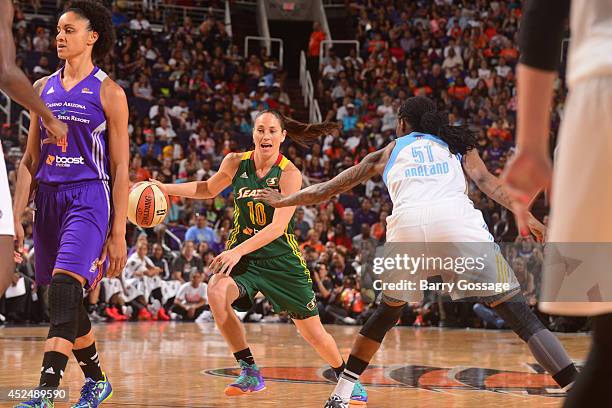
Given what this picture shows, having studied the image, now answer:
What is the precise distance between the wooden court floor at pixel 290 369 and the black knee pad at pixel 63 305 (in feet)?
3.84

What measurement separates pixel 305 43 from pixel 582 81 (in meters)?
24.3

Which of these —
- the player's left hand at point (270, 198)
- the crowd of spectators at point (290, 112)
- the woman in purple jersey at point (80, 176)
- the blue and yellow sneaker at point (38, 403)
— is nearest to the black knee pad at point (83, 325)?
the woman in purple jersey at point (80, 176)

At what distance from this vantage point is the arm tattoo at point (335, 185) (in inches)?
195

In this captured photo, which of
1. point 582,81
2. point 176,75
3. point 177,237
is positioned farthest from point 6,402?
point 176,75

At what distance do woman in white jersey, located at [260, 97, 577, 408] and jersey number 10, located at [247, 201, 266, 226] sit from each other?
3.78 ft

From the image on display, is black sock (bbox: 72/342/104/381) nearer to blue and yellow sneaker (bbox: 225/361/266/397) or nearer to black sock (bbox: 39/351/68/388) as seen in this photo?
black sock (bbox: 39/351/68/388)

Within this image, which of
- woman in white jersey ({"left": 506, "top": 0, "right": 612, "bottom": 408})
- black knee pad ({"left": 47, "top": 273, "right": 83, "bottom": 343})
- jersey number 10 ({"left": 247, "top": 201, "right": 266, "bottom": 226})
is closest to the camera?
woman in white jersey ({"left": 506, "top": 0, "right": 612, "bottom": 408})

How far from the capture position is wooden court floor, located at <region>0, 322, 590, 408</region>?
6348 mm

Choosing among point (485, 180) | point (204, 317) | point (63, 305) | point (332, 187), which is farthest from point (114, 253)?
point (204, 317)

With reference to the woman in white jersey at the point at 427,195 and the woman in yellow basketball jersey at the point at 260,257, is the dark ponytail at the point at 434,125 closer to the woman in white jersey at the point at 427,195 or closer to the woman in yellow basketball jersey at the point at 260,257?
Answer: the woman in white jersey at the point at 427,195

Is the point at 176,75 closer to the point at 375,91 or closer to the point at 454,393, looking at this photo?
the point at 375,91

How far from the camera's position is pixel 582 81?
2.17 metres

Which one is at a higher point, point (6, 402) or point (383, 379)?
point (6, 402)

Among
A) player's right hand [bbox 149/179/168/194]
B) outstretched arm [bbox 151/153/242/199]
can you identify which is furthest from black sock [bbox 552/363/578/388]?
player's right hand [bbox 149/179/168/194]
